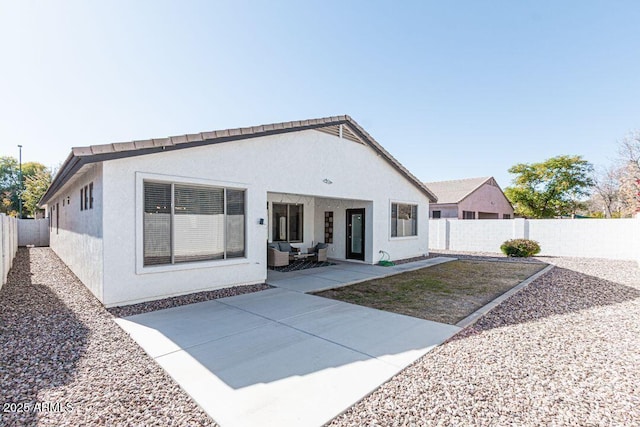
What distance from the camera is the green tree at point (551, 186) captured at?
3164 centimetres

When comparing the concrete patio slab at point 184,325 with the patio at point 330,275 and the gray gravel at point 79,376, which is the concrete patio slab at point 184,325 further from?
the patio at point 330,275

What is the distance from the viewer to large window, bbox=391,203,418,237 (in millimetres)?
14203

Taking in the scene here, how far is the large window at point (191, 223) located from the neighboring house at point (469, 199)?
22.9 m

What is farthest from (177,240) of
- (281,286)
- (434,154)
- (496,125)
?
(434,154)

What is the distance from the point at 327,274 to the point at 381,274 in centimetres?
193

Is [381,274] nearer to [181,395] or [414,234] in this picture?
[414,234]

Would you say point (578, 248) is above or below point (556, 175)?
below

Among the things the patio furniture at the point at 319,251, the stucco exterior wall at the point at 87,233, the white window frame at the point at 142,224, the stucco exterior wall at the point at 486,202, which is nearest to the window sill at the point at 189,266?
the white window frame at the point at 142,224

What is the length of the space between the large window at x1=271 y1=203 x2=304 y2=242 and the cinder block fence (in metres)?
10.9

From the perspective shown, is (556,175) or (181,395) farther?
(556,175)

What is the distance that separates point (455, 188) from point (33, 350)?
31.1m

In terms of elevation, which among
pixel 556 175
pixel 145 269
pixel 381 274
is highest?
pixel 556 175

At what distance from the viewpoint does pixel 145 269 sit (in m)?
6.72

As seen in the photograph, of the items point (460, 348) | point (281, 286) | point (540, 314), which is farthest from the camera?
point (281, 286)
